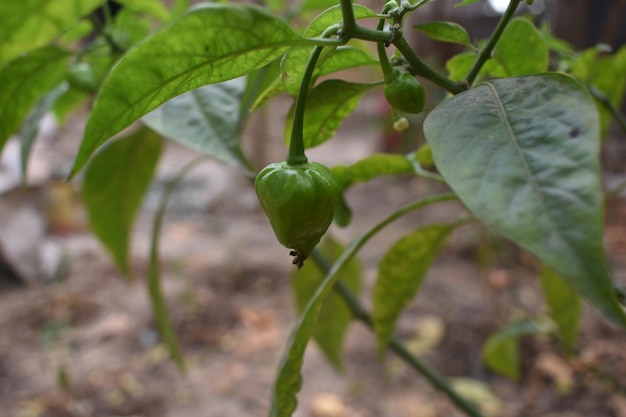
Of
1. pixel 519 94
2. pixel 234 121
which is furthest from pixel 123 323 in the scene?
pixel 519 94

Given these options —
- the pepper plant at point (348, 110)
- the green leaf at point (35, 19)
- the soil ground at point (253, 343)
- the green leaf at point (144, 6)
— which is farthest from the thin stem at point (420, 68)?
the soil ground at point (253, 343)

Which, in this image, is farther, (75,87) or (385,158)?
(75,87)

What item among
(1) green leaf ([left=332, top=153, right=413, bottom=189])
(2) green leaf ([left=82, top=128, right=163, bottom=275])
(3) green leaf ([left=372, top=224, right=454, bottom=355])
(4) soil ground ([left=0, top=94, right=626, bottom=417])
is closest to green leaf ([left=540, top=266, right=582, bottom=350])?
(4) soil ground ([left=0, top=94, right=626, bottom=417])

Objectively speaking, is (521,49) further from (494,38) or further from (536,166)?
(536,166)

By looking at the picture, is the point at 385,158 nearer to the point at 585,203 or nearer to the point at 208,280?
the point at 585,203

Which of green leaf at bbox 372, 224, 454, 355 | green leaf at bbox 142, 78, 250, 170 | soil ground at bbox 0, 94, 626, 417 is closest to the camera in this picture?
green leaf at bbox 142, 78, 250, 170

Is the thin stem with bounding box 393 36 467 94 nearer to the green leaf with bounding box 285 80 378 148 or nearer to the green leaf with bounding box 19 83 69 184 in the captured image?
the green leaf with bounding box 285 80 378 148

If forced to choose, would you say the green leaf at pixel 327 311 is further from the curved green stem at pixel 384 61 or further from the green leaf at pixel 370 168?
the curved green stem at pixel 384 61
